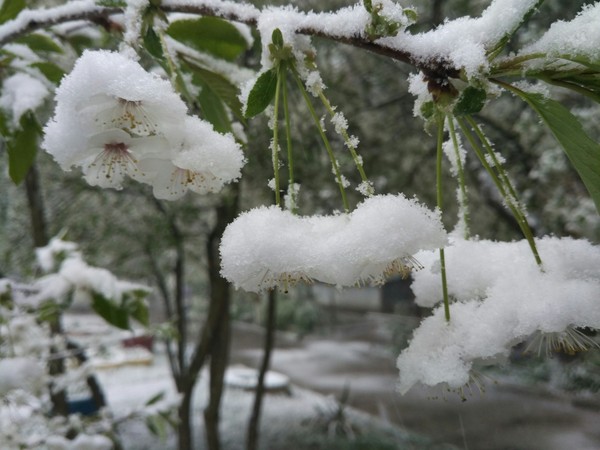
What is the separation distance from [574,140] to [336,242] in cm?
21

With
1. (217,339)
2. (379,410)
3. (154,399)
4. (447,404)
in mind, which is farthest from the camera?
(379,410)

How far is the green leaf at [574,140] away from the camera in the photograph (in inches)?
17.0

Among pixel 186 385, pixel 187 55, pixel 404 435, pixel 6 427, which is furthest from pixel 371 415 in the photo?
pixel 187 55

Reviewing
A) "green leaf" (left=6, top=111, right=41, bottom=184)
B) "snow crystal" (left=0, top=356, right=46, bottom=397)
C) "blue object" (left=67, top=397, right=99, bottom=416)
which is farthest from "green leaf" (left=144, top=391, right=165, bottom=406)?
"blue object" (left=67, top=397, right=99, bottom=416)

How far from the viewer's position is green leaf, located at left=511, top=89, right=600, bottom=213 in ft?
1.41

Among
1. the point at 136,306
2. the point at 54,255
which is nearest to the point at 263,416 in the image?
the point at 54,255

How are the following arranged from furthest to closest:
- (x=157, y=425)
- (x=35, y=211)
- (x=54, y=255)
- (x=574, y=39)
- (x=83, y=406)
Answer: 1. (x=83, y=406)
2. (x=35, y=211)
3. (x=157, y=425)
4. (x=54, y=255)
5. (x=574, y=39)

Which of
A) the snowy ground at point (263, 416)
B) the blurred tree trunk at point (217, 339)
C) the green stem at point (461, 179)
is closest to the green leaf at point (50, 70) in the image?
the green stem at point (461, 179)

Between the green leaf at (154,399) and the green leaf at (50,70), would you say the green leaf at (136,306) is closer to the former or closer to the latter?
the green leaf at (50,70)

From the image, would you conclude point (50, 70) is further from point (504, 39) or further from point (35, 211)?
point (35, 211)

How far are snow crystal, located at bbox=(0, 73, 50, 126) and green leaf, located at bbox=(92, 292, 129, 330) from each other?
498 millimetres

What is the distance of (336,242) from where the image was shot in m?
0.45

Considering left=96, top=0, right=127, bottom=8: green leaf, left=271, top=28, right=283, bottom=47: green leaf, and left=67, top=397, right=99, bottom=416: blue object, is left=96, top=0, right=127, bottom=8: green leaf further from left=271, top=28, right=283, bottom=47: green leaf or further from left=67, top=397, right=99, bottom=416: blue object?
left=67, top=397, right=99, bottom=416: blue object

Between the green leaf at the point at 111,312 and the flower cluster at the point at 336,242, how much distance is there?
807 mm
